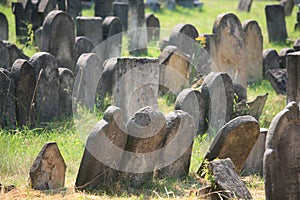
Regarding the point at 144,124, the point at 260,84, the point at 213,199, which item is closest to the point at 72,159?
the point at 144,124

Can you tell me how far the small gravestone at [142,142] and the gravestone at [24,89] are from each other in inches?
91.1

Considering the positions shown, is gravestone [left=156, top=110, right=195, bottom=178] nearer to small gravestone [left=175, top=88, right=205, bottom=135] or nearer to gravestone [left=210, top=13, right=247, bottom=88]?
small gravestone [left=175, top=88, right=205, bottom=135]

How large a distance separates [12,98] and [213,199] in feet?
10.9

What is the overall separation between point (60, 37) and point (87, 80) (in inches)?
48.3

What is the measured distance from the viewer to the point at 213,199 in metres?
6.22

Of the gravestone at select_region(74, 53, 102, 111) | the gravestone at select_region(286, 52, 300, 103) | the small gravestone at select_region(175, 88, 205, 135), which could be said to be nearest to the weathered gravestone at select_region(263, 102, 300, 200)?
the gravestone at select_region(286, 52, 300, 103)

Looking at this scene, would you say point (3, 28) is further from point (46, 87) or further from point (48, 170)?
point (48, 170)

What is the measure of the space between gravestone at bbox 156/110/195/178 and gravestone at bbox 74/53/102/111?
2713mm

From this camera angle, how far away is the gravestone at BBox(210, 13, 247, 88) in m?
11.3

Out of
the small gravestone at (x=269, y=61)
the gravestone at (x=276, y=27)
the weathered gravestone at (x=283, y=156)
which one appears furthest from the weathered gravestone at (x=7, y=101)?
the gravestone at (x=276, y=27)

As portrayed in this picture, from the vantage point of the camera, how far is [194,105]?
8.93 metres

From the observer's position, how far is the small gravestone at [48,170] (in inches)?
249

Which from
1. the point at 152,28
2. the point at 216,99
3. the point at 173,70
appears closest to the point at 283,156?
the point at 216,99

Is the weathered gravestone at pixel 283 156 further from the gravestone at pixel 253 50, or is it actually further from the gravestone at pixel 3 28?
the gravestone at pixel 3 28
